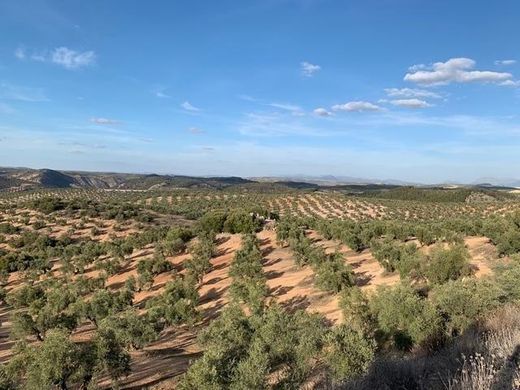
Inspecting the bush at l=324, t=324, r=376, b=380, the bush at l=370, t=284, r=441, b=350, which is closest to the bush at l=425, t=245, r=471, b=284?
the bush at l=370, t=284, r=441, b=350

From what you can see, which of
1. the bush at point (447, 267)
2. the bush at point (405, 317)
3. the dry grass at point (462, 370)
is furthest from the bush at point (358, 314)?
the dry grass at point (462, 370)

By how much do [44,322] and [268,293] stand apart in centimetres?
1566

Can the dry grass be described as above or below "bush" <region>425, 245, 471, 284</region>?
above

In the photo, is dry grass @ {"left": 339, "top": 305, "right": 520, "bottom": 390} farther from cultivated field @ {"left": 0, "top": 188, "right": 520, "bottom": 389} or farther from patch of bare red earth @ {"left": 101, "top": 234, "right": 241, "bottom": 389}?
patch of bare red earth @ {"left": 101, "top": 234, "right": 241, "bottom": 389}

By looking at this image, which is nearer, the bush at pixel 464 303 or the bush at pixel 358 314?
the bush at pixel 464 303

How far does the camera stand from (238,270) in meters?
38.2

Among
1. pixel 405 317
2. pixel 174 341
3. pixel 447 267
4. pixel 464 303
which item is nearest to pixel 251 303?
pixel 174 341

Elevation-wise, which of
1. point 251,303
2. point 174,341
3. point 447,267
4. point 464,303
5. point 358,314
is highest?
point 464,303

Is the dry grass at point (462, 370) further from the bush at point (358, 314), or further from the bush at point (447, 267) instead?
the bush at point (447, 267)

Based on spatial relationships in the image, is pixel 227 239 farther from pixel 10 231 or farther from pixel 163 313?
pixel 10 231

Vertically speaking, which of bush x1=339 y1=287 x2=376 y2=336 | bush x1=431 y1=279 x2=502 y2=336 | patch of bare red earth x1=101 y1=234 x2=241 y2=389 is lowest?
patch of bare red earth x1=101 y1=234 x2=241 y2=389

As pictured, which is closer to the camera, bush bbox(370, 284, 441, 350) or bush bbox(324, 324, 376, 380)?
bush bbox(324, 324, 376, 380)

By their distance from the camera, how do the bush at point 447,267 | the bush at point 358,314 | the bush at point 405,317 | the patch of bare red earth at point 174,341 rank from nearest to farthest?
the bush at point 405,317, the patch of bare red earth at point 174,341, the bush at point 358,314, the bush at point 447,267

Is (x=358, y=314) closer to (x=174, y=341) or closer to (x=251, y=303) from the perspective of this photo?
(x=251, y=303)
